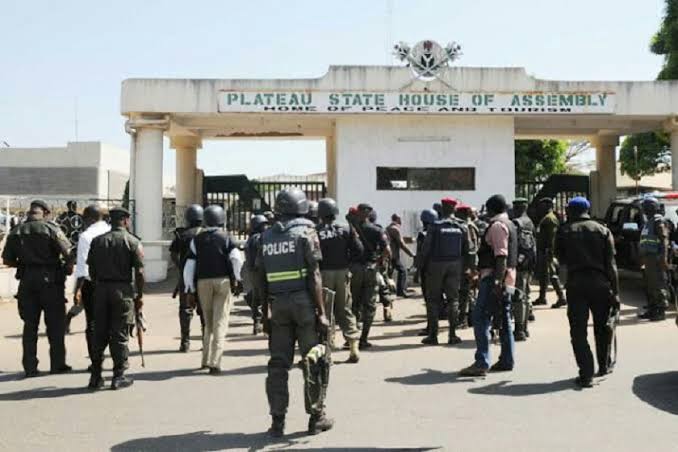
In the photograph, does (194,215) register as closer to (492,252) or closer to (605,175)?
(492,252)

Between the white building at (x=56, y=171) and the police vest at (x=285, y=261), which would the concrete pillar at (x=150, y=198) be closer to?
the police vest at (x=285, y=261)

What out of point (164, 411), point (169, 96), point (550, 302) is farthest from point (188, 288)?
point (169, 96)

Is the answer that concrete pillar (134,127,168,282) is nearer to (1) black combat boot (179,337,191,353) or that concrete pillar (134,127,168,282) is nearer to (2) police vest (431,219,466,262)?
(1) black combat boot (179,337,191,353)

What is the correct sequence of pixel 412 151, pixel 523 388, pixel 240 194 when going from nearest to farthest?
pixel 523 388 < pixel 412 151 < pixel 240 194

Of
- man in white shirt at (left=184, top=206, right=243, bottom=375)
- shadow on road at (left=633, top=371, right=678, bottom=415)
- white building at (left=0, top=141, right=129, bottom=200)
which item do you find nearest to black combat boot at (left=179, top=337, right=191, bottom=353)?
man in white shirt at (left=184, top=206, right=243, bottom=375)

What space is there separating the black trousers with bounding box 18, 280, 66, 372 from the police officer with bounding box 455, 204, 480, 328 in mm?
5179

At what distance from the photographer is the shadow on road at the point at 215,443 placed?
199 inches

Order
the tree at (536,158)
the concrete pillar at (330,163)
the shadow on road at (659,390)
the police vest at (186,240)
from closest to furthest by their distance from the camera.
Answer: the shadow on road at (659,390), the police vest at (186,240), the concrete pillar at (330,163), the tree at (536,158)

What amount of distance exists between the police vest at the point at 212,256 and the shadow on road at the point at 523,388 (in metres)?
2.94

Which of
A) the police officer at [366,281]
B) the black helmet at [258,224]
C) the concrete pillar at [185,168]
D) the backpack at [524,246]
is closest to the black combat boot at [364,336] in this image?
the police officer at [366,281]

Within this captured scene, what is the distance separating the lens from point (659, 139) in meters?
30.2

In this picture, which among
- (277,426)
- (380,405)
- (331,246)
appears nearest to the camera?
(277,426)

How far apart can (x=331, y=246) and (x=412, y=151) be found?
895cm

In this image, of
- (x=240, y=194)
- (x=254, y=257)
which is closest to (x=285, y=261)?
(x=254, y=257)
